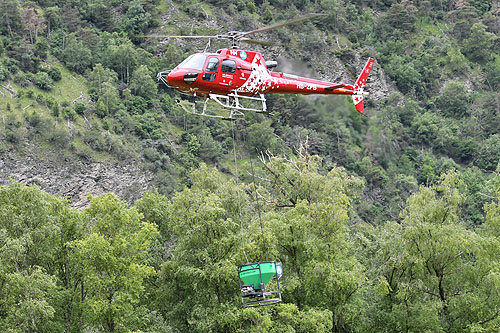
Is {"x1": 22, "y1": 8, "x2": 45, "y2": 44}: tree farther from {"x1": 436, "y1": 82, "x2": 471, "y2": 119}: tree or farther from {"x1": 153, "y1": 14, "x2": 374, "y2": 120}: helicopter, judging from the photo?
{"x1": 436, "y1": 82, "x2": 471, "y2": 119}: tree

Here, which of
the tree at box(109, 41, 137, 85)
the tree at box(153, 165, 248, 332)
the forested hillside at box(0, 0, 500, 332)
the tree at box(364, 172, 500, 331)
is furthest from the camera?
the tree at box(109, 41, 137, 85)

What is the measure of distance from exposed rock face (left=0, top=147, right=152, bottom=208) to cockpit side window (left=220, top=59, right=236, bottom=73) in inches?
1530

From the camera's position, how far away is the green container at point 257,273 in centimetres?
2109

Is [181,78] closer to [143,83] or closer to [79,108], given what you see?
[79,108]

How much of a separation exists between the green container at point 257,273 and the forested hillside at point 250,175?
652 cm

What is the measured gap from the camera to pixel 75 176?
6525cm

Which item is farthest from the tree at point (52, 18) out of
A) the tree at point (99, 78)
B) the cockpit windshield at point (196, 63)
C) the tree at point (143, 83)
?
the cockpit windshield at point (196, 63)

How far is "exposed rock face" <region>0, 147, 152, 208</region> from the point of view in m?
61.7

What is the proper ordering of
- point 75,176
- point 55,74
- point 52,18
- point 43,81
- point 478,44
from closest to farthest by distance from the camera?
point 75,176, point 43,81, point 55,74, point 52,18, point 478,44

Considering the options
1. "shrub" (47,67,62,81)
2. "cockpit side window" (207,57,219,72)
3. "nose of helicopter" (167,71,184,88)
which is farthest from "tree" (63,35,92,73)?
"cockpit side window" (207,57,219,72)

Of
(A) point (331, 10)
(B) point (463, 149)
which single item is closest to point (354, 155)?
(B) point (463, 149)

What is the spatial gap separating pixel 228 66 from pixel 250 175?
1729 inches

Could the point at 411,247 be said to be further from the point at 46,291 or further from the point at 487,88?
the point at 487,88

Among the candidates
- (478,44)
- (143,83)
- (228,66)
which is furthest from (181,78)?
(478,44)
